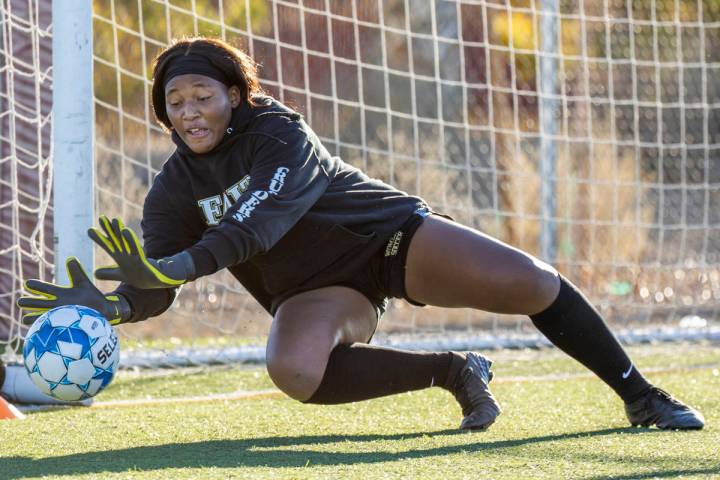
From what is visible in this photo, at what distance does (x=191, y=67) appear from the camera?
3.44 meters

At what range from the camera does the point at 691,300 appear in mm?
7965

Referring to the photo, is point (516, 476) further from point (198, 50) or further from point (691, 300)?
point (691, 300)

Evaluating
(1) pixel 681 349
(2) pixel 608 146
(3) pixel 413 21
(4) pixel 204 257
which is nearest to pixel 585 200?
(2) pixel 608 146

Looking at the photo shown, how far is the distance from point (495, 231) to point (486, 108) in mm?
895

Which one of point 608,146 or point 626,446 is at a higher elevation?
point 608,146

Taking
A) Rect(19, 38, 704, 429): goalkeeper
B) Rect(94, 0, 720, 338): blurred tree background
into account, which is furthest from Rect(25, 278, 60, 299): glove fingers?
Rect(94, 0, 720, 338): blurred tree background

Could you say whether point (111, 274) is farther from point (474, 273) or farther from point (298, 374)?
point (474, 273)

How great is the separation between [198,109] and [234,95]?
173mm

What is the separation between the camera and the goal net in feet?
16.5

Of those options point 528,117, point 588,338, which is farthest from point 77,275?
point 528,117

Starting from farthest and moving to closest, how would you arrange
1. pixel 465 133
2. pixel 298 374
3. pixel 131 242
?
1. pixel 465 133
2. pixel 298 374
3. pixel 131 242

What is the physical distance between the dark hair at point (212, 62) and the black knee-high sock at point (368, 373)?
2.59 feet

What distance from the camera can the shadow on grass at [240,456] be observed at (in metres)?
2.93

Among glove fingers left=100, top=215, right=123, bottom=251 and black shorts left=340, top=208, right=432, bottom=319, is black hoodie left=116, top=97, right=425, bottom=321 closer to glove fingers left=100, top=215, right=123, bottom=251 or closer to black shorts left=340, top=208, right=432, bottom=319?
black shorts left=340, top=208, right=432, bottom=319
